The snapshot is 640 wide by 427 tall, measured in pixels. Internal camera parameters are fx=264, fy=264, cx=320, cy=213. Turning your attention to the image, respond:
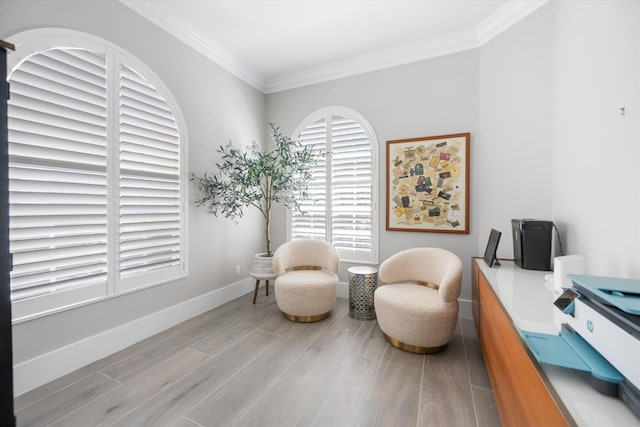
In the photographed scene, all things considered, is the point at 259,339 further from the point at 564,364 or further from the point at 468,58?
the point at 468,58

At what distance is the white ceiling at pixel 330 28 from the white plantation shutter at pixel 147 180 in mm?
793

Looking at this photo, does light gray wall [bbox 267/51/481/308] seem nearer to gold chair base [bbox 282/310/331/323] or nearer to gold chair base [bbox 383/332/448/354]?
gold chair base [bbox 282/310/331/323]

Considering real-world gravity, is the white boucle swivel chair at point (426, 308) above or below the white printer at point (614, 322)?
below

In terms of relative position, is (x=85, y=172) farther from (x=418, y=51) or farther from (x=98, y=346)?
(x=418, y=51)

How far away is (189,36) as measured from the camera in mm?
2684

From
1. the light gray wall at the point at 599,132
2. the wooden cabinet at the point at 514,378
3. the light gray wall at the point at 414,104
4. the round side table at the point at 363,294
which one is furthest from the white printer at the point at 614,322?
the light gray wall at the point at 414,104

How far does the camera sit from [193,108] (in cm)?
276

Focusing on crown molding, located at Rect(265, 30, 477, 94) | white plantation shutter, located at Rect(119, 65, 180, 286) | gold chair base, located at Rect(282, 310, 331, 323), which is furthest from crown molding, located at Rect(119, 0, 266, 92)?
gold chair base, located at Rect(282, 310, 331, 323)

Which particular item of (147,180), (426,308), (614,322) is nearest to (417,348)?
(426,308)

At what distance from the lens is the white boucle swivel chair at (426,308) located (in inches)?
78.5

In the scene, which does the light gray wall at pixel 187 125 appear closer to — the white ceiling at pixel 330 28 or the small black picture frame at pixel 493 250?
the white ceiling at pixel 330 28

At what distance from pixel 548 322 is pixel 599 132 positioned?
116 centimetres

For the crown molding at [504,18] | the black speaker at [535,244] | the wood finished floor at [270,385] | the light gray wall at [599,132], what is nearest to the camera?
the light gray wall at [599,132]

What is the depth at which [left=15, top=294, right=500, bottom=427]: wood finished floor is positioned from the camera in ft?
4.81
